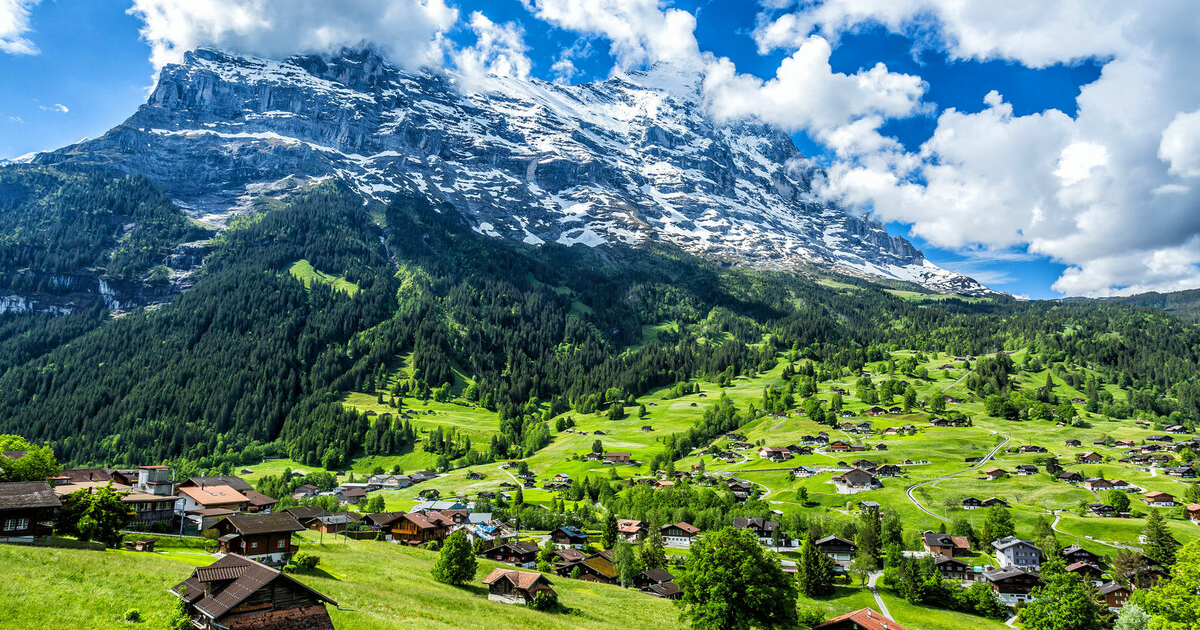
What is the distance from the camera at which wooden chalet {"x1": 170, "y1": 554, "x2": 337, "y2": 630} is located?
108ft

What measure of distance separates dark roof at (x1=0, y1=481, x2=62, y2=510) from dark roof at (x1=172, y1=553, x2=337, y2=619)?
63.5ft

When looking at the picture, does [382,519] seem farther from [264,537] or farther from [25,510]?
[25,510]

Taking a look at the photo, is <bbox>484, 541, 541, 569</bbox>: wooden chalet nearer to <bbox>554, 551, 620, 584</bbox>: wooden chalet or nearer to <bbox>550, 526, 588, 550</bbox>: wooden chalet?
<bbox>554, 551, 620, 584</bbox>: wooden chalet

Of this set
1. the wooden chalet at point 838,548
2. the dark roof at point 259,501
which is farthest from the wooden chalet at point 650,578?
the dark roof at point 259,501

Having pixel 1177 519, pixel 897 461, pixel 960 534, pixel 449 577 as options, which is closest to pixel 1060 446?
pixel 897 461

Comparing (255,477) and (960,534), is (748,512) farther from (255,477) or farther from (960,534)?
(255,477)

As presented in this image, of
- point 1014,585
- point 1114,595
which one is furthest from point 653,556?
point 1114,595

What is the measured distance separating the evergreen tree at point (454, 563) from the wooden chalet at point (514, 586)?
237 cm

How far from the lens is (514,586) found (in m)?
58.9

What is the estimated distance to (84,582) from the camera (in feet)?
127

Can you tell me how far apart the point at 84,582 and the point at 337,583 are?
607 inches

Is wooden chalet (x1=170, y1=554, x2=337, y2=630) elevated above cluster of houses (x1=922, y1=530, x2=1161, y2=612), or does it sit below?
above

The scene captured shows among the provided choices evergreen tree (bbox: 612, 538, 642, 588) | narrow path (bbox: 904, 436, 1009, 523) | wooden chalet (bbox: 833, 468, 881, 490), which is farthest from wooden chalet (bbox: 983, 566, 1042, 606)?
evergreen tree (bbox: 612, 538, 642, 588)

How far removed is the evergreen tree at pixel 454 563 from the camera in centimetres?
5972
